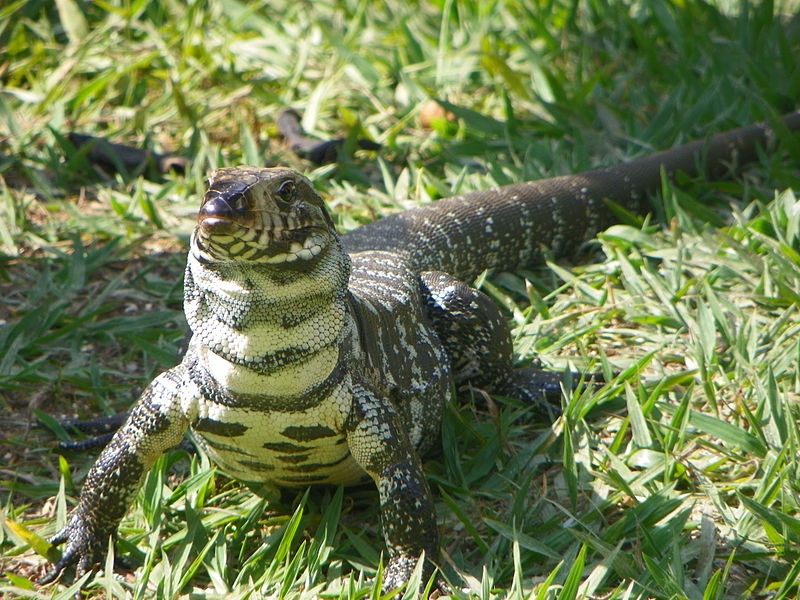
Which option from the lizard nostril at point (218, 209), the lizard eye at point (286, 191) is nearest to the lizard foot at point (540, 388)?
the lizard eye at point (286, 191)

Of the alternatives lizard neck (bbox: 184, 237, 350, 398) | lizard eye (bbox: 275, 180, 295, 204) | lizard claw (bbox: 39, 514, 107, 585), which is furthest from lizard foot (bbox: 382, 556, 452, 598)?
lizard eye (bbox: 275, 180, 295, 204)

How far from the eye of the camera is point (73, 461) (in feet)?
12.2

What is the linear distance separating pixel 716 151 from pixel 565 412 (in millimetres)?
2398

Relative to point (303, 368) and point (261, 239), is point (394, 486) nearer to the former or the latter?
point (303, 368)

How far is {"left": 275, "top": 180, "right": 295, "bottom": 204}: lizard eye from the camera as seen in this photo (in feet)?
8.45

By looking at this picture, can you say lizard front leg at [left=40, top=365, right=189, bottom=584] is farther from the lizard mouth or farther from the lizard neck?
the lizard mouth

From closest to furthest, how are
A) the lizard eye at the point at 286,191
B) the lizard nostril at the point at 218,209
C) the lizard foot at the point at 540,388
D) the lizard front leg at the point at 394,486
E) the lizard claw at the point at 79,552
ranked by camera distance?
the lizard nostril at the point at 218,209 < the lizard eye at the point at 286,191 < the lizard front leg at the point at 394,486 < the lizard claw at the point at 79,552 < the lizard foot at the point at 540,388

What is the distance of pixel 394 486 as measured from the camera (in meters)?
3.02

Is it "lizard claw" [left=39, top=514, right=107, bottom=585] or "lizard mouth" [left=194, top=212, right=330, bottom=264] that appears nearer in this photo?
"lizard mouth" [left=194, top=212, right=330, bottom=264]

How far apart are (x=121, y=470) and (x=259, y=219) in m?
1.12

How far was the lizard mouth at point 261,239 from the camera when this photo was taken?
2.42 m

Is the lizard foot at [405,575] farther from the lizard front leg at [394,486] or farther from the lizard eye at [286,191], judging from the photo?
the lizard eye at [286,191]

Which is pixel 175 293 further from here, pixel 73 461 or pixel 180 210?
pixel 73 461

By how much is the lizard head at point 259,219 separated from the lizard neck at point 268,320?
52 millimetres
